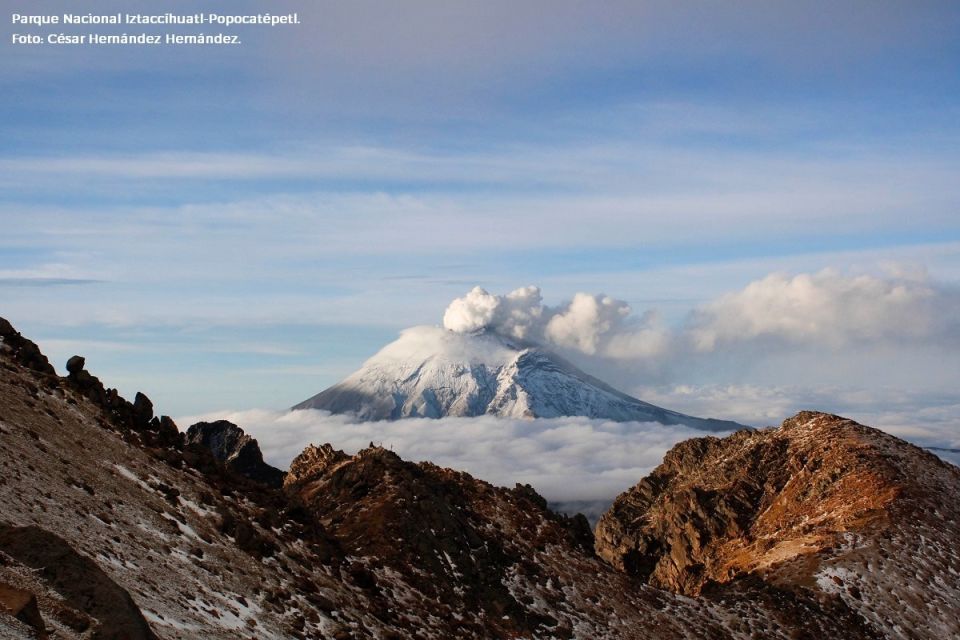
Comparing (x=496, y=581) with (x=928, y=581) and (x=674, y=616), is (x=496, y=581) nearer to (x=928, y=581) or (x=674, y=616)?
(x=674, y=616)

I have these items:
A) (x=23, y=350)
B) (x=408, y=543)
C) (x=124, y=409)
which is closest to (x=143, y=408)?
(x=124, y=409)

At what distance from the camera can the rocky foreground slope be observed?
2833 cm

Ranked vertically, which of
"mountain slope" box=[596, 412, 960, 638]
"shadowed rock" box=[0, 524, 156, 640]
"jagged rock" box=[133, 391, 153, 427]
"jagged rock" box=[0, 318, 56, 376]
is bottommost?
"mountain slope" box=[596, 412, 960, 638]

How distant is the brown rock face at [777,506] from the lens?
78.1m

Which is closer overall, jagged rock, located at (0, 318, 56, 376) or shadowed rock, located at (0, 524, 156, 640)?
shadowed rock, located at (0, 524, 156, 640)

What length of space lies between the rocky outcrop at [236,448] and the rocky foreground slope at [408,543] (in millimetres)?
428

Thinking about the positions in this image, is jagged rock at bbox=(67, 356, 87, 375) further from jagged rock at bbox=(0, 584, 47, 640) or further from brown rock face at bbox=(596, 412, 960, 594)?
brown rock face at bbox=(596, 412, 960, 594)

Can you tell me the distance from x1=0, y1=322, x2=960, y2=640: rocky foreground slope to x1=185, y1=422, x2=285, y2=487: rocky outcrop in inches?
16.8

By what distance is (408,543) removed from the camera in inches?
2020

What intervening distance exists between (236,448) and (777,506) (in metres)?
56.2

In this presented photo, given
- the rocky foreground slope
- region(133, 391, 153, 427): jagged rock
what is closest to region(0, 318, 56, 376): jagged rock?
the rocky foreground slope

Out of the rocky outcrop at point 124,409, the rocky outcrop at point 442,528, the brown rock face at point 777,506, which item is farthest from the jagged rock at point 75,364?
the brown rock face at point 777,506

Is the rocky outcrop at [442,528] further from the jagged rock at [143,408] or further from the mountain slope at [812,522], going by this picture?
the mountain slope at [812,522]

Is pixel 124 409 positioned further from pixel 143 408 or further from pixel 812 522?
pixel 812 522
